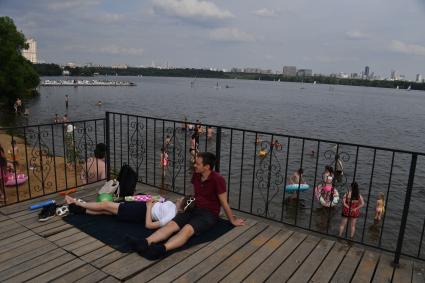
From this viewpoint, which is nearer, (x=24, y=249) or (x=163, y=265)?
(x=163, y=265)

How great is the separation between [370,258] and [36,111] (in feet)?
143

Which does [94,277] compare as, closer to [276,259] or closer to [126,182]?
[276,259]

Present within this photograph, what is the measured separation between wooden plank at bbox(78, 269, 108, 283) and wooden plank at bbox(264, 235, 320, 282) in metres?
1.76

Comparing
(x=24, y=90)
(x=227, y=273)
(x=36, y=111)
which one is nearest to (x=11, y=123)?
(x=36, y=111)

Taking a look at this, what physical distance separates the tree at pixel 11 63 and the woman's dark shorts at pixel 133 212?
42.1 m

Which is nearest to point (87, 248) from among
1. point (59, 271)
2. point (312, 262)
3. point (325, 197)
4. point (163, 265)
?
point (59, 271)

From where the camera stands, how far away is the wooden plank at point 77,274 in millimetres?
3523

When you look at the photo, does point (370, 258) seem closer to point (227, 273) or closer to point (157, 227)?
point (227, 273)

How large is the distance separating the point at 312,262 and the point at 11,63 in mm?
47153

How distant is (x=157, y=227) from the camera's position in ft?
15.5

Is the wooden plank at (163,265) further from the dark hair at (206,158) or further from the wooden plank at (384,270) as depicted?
the wooden plank at (384,270)

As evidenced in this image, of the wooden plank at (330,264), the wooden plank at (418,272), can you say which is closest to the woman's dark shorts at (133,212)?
the wooden plank at (330,264)

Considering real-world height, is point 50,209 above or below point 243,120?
above

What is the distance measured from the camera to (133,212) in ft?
16.3
